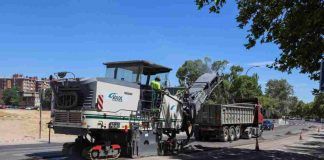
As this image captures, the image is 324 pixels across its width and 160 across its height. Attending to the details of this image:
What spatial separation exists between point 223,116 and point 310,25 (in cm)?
1375

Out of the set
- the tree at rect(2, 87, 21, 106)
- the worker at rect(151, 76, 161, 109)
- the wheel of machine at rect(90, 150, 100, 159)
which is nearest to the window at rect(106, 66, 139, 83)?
the worker at rect(151, 76, 161, 109)

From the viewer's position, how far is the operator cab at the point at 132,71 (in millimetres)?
18234

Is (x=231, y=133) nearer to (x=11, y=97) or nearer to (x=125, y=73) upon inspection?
(x=125, y=73)

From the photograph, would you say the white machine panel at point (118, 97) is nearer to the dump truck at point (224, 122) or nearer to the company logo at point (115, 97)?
the company logo at point (115, 97)

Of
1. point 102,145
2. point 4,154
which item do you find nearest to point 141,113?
point 102,145

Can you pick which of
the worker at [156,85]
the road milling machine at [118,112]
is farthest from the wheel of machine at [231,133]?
the worker at [156,85]

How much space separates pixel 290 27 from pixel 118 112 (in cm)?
716

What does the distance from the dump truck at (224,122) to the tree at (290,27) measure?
25.2 ft

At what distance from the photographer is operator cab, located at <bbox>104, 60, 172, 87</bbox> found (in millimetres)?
18234

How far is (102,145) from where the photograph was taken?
16531 millimetres

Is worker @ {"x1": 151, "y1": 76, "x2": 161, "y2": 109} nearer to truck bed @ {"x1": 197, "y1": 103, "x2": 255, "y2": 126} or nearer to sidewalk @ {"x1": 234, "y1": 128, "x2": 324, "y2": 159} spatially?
sidewalk @ {"x1": 234, "y1": 128, "x2": 324, "y2": 159}

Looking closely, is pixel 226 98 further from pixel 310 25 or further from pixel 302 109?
pixel 302 109

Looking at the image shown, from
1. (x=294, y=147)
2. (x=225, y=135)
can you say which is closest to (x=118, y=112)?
(x=225, y=135)

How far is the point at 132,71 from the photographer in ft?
60.4
